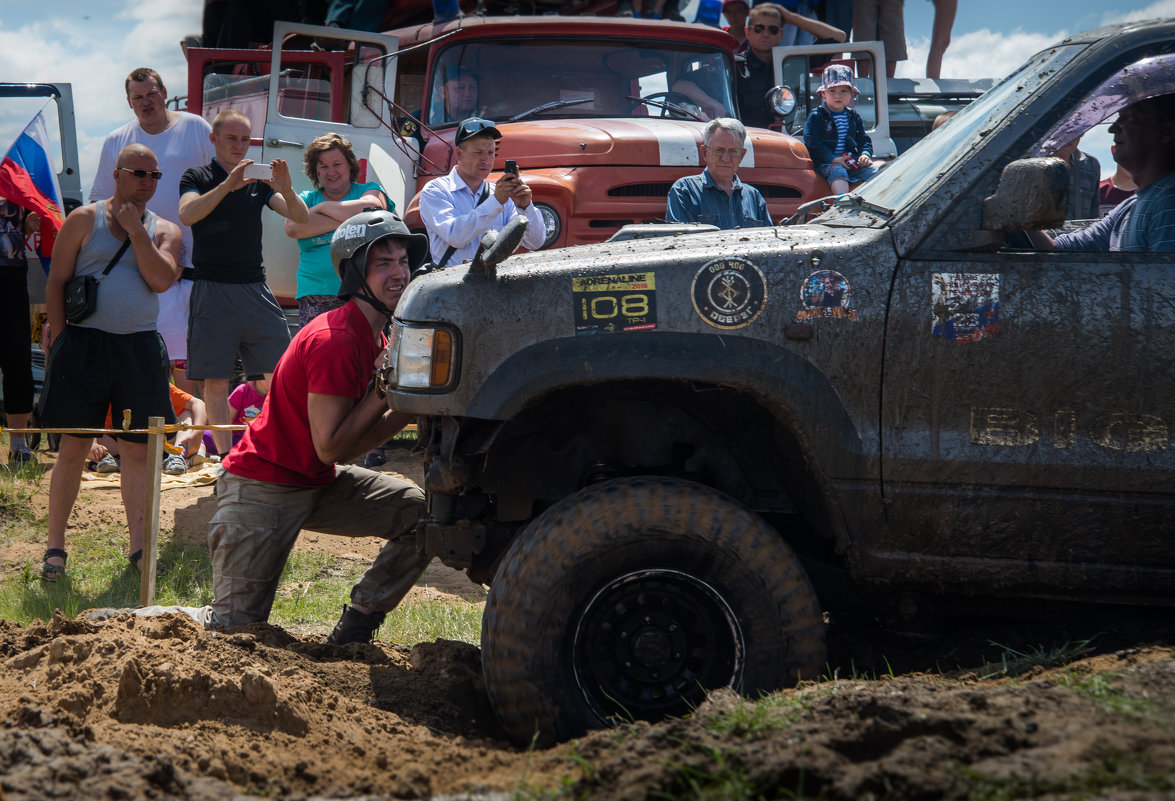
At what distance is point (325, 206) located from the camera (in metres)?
6.69

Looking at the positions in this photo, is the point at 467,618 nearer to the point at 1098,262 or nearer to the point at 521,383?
the point at 521,383

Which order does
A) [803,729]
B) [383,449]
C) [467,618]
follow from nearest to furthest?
[803,729] → [467,618] → [383,449]

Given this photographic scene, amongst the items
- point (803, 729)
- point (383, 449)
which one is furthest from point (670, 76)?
point (803, 729)

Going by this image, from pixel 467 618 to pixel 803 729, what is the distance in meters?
2.82

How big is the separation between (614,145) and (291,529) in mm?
4003

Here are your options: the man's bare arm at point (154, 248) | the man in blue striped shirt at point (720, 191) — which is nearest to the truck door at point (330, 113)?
the man's bare arm at point (154, 248)

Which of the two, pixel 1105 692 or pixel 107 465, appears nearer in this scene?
pixel 1105 692

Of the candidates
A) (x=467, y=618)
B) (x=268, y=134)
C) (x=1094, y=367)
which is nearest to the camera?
(x=1094, y=367)

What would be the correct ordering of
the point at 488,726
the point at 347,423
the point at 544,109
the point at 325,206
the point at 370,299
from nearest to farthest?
1. the point at 488,726
2. the point at 347,423
3. the point at 370,299
4. the point at 325,206
5. the point at 544,109

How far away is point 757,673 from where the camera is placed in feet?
10.7

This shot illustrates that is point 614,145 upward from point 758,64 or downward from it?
downward

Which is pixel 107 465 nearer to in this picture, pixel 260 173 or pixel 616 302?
pixel 260 173

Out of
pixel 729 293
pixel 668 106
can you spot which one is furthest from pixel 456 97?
pixel 729 293

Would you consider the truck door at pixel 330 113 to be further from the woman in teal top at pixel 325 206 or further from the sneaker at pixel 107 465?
the sneaker at pixel 107 465
